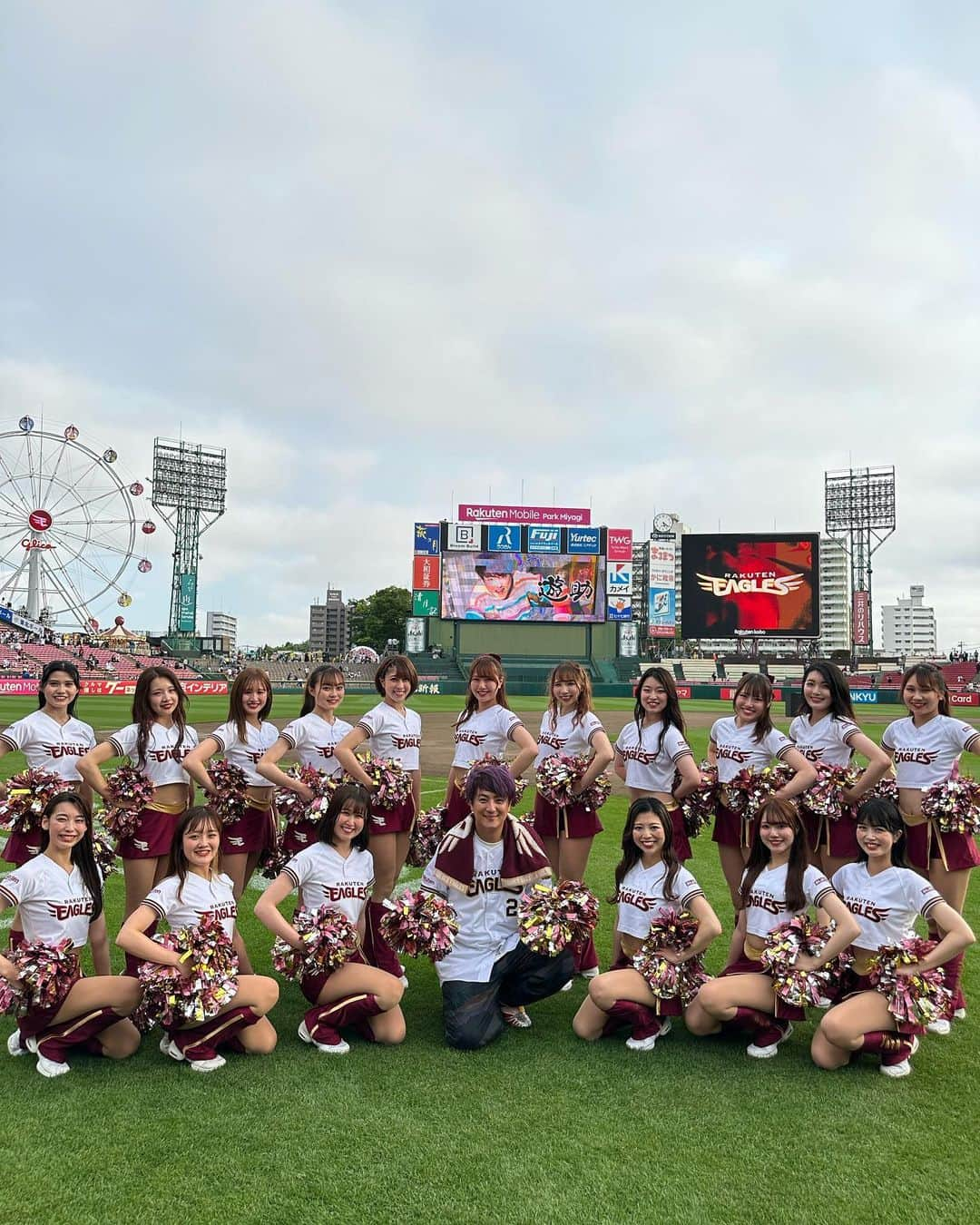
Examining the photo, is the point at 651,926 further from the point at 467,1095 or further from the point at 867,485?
the point at 867,485

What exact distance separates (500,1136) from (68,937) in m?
2.11

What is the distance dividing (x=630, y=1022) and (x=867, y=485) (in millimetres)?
72548

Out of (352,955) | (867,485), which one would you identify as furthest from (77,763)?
(867,485)

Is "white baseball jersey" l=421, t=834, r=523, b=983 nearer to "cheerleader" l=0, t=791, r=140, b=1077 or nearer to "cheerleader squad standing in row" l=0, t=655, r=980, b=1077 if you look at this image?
"cheerleader squad standing in row" l=0, t=655, r=980, b=1077

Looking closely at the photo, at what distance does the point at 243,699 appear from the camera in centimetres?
514

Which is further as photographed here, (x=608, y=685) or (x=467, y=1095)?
(x=608, y=685)

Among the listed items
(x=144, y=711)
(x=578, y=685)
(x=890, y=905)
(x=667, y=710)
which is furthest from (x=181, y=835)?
(x=890, y=905)

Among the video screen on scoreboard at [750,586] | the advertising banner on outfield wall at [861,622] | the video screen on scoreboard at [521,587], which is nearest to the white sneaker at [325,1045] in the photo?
the video screen on scoreboard at [750,586]

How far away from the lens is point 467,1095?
349 centimetres

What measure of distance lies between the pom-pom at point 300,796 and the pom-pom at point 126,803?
740mm

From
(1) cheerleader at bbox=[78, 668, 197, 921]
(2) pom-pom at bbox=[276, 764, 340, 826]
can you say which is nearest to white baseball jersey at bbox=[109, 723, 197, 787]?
(1) cheerleader at bbox=[78, 668, 197, 921]

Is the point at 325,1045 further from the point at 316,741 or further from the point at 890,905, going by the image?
the point at 890,905

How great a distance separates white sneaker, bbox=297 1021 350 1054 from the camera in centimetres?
390

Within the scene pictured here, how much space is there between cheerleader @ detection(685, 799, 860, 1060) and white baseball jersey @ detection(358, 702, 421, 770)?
209cm
